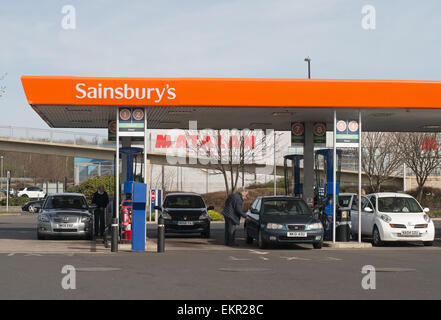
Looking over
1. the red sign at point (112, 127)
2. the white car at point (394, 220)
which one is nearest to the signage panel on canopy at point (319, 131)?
the white car at point (394, 220)

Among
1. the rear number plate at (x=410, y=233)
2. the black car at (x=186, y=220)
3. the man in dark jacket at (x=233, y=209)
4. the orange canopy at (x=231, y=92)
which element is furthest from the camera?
the black car at (x=186, y=220)

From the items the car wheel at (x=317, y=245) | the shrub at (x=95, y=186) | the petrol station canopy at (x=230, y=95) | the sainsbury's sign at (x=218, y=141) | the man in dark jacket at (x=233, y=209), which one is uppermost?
the sainsbury's sign at (x=218, y=141)

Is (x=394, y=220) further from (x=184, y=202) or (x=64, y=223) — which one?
(x=64, y=223)

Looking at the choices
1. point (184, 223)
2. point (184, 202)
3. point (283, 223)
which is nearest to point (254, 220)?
point (283, 223)

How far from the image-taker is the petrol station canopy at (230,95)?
1814 cm

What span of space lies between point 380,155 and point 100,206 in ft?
112

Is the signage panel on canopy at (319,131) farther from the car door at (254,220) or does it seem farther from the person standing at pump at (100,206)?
the person standing at pump at (100,206)

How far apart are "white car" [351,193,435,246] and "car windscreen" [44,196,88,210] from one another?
28.8 ft


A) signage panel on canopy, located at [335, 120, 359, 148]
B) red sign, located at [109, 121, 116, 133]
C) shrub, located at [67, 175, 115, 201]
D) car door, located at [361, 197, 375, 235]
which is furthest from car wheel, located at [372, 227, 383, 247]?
shrub, located at [67, 175, 115, 201]

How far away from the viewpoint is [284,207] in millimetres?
19172

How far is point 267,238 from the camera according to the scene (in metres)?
18.2

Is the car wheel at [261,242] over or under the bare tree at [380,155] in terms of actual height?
under

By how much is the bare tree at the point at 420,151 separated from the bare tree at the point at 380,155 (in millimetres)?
554

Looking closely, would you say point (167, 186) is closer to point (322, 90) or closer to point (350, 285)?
point (322, 90)
